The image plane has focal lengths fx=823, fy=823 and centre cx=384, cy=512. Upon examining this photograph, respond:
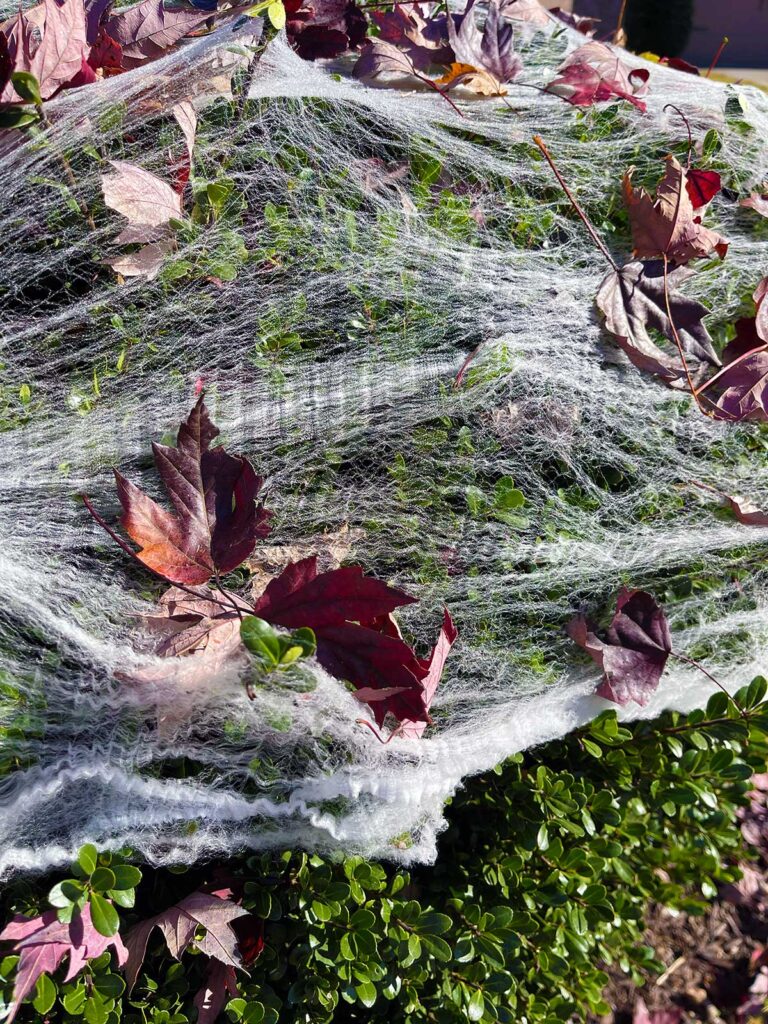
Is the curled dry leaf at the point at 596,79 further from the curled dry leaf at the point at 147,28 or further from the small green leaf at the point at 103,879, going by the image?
the small green leaf at the point at 103,879

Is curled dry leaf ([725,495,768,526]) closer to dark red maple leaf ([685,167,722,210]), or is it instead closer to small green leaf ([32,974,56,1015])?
dark red maple leaf ([685,167,722,210])

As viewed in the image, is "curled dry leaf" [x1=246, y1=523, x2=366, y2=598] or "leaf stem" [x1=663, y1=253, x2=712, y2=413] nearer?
"curled dry leaf" [x1=246, y1=523, x2=366, y2=598]

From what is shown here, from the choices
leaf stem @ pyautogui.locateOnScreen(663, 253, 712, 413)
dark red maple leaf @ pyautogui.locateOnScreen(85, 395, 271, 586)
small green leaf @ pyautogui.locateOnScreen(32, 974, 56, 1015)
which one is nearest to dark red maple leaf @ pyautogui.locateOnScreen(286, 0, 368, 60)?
leaf stem @ pyautogui.locateOnScreen(663, 253, 712, 413)

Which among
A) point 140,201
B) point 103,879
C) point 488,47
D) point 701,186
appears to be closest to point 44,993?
point 103,879

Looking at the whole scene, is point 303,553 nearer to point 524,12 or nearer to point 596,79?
point 596,79

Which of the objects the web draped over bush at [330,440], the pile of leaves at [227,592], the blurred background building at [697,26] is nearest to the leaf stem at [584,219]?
the web draped over bush at [330,440]

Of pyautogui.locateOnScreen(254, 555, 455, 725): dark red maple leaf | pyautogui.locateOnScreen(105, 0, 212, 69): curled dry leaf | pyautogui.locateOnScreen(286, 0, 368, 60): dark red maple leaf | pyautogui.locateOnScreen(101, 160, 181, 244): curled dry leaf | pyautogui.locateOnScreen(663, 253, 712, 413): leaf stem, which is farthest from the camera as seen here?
pyautogui.locateOnScreen(286, 0, 368, 60): dark red maple leaf

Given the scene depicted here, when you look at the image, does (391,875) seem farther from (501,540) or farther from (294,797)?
(501,540)
